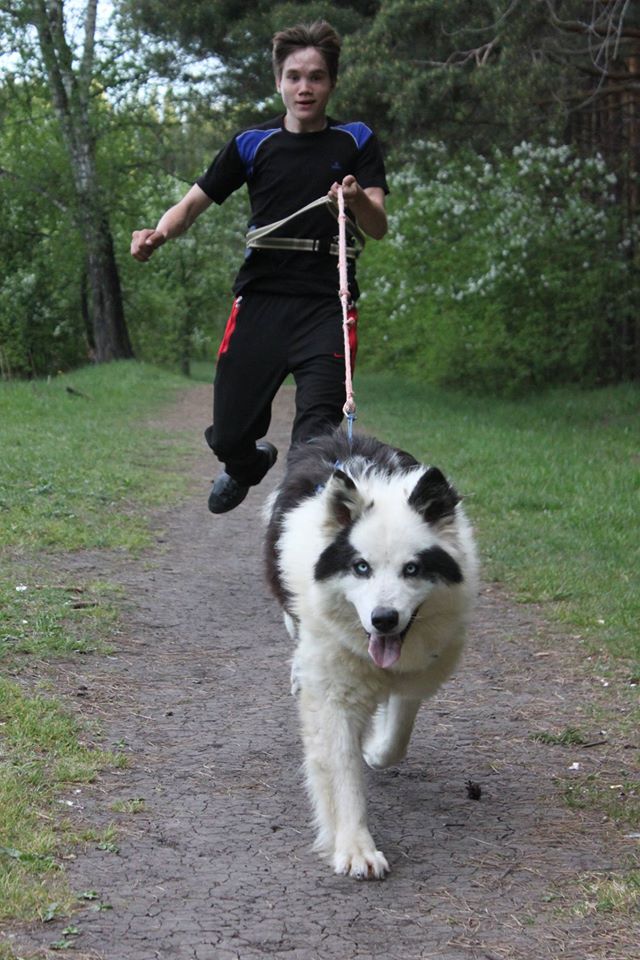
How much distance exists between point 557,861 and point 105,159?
2494cm

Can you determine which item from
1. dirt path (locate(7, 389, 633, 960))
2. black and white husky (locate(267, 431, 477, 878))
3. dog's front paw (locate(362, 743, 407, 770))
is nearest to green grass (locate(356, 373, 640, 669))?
dirt path (locate(7, 389, 633, 960))

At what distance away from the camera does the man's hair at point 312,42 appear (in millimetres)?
5234

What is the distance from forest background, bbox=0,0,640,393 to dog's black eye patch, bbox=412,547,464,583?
1100 centimetres

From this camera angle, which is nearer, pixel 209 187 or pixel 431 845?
pixel 431 845

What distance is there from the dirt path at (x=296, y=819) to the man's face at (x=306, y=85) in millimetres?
2538

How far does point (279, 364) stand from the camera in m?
5.37

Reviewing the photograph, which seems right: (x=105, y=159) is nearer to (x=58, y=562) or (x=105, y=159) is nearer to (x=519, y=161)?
(x=519, y=161)

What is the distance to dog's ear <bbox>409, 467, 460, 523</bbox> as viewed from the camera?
344 cm

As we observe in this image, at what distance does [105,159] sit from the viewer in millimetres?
26156

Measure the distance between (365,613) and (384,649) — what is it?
176mm

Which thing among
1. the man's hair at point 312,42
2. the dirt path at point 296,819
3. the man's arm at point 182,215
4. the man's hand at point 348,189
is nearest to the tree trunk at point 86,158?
the man's arm at point 182,215

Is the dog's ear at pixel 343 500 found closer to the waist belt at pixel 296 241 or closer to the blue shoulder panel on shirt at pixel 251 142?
the waist belt at pixel 296 241

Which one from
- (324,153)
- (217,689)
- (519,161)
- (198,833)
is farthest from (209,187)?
(519,161)

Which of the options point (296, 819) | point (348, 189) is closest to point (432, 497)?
point (296, 819)
